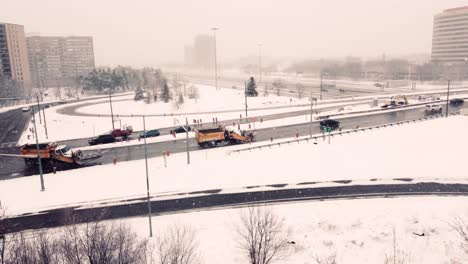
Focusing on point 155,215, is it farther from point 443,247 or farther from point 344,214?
point 443,247

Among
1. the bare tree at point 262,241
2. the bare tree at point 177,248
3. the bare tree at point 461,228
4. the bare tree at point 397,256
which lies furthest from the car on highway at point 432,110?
the bare tree at point 177,248

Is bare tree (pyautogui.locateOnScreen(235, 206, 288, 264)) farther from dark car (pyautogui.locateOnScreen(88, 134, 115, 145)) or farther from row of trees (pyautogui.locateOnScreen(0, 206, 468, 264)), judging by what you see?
dark car (pyautogui.locateOnScreen(88, 134, 115, 145))

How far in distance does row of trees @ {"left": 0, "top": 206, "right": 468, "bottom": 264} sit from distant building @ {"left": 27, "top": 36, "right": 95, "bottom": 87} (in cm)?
14862

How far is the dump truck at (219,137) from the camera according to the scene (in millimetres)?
41562

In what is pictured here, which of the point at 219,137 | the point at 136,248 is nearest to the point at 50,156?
the point at 219,137

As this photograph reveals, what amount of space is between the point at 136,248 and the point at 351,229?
13.1m

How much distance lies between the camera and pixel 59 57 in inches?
6403

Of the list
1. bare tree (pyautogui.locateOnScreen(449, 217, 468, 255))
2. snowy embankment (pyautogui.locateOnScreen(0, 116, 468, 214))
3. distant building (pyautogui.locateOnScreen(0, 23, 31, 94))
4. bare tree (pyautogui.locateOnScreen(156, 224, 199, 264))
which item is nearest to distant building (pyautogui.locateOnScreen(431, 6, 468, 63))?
snowy embankment (pyautogui.locateOnScreen(0, 116, 468, 214))

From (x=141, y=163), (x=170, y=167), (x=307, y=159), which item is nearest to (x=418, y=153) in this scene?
(x=307, y=159)

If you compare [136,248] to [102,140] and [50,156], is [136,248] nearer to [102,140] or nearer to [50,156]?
[50,156]

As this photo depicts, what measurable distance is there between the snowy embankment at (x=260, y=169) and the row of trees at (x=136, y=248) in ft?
23.6

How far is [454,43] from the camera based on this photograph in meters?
163

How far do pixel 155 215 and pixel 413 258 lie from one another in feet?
53.0

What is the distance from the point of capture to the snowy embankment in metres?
29.2
